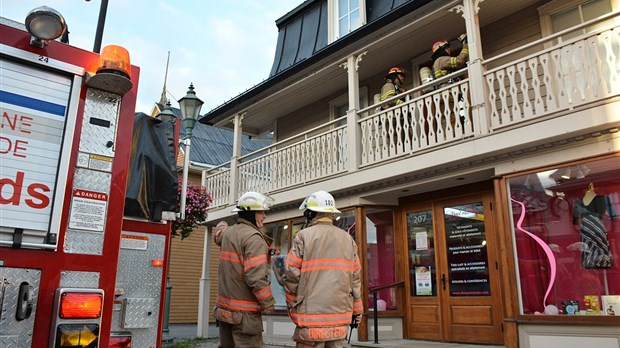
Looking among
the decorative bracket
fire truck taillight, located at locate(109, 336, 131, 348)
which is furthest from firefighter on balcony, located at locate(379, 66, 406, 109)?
fire truck taillight, located at locate(109, 336, 131, 348)

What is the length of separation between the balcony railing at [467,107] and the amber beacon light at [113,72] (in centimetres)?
557

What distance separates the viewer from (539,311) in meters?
6.32

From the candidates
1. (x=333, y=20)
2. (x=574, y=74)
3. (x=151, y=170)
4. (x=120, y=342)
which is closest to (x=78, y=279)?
(x=120, y=342)

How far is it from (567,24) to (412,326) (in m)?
5.90

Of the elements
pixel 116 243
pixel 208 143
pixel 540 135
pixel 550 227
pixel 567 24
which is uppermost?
pixel 208 143

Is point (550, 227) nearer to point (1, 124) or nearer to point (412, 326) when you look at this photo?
point (412, 326)

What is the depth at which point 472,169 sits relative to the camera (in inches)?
291

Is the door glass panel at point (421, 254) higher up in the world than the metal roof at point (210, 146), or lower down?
lower down

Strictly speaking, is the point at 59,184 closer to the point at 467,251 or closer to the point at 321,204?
the point at 321,204

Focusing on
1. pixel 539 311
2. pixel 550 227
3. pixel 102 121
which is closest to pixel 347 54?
pixel 550 227

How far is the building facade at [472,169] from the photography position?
6129mm

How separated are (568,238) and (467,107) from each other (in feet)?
7.77

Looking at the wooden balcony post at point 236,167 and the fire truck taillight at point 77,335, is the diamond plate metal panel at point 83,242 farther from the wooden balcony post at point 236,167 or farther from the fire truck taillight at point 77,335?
the wooden balcony post at point 236,167

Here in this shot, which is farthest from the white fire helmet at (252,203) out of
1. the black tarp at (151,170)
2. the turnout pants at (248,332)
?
the turnout pants at (248,332)
